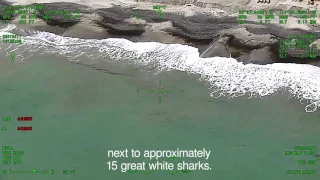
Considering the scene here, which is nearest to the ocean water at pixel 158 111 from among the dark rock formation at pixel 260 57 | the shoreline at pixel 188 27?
the dark rock formation at pixel 260 57

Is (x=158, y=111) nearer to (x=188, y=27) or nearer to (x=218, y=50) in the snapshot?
(x=218, y=50)

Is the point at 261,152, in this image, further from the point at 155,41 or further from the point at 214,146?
the point at 155,41

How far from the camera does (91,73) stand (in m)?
8.52

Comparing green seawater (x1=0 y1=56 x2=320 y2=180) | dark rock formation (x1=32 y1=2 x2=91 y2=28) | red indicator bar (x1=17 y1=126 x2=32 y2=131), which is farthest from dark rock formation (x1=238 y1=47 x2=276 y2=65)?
red indicator bar (x1=17 y1=126 x2=32 y2=131)

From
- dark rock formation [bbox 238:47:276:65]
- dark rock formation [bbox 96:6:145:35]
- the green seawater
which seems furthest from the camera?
dark rock formation [bbox 96:6:145:35]

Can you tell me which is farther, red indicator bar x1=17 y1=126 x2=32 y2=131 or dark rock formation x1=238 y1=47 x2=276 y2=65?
dark rock formation x1=238 y1=47 x2=276 y2=65

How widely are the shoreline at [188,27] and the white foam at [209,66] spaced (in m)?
0.16

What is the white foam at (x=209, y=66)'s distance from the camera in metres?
7.93

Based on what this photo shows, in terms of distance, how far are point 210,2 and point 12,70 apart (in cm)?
483

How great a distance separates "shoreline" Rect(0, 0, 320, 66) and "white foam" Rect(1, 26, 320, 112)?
0.16 metres

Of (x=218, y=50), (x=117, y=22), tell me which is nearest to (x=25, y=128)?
(x=117, y=22)

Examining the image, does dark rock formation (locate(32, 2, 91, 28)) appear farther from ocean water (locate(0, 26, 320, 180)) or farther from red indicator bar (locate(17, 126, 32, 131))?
red indicator bar (locate(17, 126, 32, 131))

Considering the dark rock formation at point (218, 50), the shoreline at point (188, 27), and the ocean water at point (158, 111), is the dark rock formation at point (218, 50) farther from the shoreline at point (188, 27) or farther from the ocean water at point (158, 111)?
the ocean water at point (158, 111)

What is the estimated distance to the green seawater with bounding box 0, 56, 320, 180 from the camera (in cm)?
741
